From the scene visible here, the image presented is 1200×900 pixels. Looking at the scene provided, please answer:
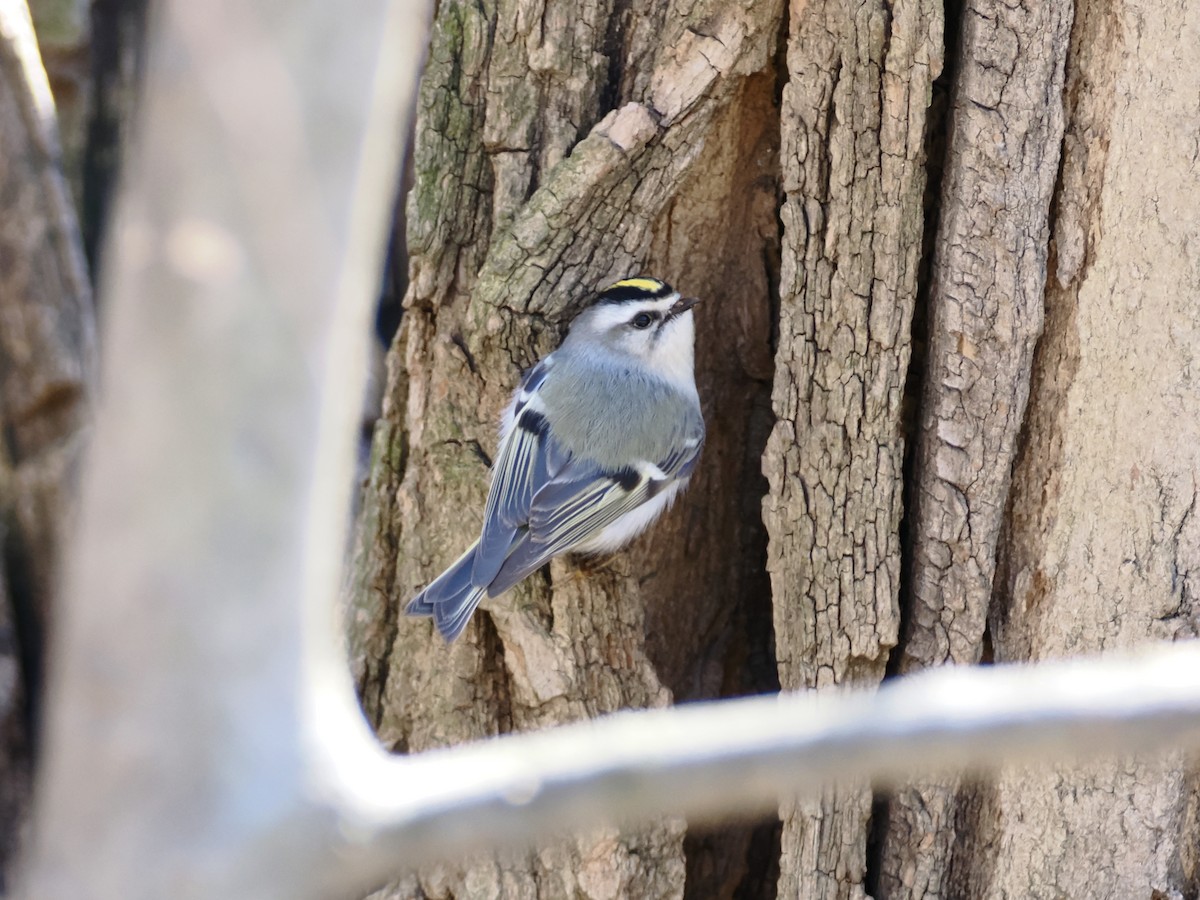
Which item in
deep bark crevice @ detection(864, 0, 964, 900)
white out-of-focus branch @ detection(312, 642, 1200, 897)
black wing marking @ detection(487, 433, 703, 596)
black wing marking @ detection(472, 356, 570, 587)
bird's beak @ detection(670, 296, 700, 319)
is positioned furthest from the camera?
bird's beak @ detection(670, 296, 700, 319)

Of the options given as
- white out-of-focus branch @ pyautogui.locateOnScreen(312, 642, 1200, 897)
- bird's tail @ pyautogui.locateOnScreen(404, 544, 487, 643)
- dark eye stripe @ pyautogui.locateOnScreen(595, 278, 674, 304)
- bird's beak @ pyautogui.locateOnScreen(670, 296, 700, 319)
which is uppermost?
dark eye stripe @ pyautogui.locateOnScreen(595, 278, 674, 304)

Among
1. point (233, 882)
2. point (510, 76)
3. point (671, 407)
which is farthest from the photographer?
point (671, 407)

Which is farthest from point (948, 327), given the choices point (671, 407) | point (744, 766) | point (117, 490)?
point (117, 490)

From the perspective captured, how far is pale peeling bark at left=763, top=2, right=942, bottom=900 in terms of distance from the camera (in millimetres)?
2656

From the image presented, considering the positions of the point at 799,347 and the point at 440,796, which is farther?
the point at 799,347

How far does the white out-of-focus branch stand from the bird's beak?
2.22 m

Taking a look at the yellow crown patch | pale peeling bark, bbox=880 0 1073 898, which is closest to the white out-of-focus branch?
pale peeling bark, bbox=880 0 1073 898

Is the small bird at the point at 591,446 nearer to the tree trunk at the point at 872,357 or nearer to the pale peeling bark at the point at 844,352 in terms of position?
the tree trunk at the point at 872,357

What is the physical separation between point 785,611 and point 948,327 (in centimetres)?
66

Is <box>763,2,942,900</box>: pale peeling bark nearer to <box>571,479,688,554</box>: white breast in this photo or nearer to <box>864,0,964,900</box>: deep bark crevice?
<box>864,0,964,900</box>: deep bark crevice

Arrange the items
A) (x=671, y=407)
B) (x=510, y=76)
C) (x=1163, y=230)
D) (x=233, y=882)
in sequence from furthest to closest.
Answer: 1. (x=671, y=407)
2. (x=510, y=76)
3. (x=1163, y=230)
4. (x=233, y=882)

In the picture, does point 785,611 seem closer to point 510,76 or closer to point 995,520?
point 995,520

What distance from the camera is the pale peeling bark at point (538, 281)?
2795 mm

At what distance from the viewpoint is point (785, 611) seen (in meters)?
2.75
